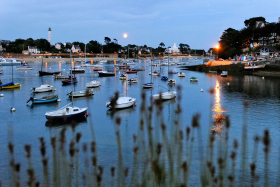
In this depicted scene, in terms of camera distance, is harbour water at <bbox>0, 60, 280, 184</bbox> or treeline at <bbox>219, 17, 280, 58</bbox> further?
treeline at <bbox>219, 17, 280, 58</bbox>

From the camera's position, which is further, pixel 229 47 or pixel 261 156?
pixel 229 47

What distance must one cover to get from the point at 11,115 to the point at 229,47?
346ft

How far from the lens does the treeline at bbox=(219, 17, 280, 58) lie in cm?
10480

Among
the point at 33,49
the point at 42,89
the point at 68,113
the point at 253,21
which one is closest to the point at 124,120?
the point at 68,113

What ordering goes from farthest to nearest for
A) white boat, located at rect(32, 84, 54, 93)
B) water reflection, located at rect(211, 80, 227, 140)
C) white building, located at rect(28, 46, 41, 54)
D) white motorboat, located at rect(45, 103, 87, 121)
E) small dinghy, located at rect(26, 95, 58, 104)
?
white building, located at rect(28, 46, 41, 54), white boat, located at rect(32, 84, 54, 93), small dinghy, located at rect(26, 95, 58, 104), white motorboat, located at rect(45, 103, 87, 121), water reflection, located at rect(211, 80, 227, 140)

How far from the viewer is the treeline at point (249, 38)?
10480cm

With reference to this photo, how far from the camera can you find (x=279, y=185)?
13.9 metres

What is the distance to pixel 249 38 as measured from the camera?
373ft

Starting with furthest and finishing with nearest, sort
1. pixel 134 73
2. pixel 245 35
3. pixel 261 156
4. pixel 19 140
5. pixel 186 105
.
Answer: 1. pixel 245 35
2. pixel 134 73
3. pixel 186 105
4. pixel 19 140
5. pixel 261 156

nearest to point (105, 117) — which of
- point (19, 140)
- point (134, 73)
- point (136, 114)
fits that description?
point (136, 114)

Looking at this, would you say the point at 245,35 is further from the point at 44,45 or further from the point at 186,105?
the point at 44,45

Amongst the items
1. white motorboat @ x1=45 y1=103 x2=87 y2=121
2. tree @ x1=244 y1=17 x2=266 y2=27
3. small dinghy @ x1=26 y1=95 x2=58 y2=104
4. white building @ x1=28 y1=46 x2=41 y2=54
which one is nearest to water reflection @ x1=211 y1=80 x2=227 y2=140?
white motorboat @ x1=45 y1=103 x2=87 y2=121

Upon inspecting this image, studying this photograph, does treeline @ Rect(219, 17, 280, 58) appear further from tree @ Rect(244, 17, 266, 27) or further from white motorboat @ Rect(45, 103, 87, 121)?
white motorboat @ Rect(45, 103, 87, 121)

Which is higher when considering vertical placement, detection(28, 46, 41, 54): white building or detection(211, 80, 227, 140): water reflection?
detection(28, 46, 41, 54): white building
